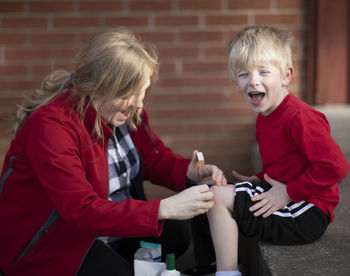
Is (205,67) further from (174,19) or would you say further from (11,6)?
(11,6)

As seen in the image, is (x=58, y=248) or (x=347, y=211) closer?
(x=58, y=248)

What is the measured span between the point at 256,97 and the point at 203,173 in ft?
1.64

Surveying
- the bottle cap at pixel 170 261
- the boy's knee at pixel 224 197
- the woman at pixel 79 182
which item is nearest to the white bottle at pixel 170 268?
the bottle cap at pixel 170 261

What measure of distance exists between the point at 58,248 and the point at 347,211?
1.47 meters

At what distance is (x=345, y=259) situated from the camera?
218cm

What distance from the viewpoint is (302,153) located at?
2.28m

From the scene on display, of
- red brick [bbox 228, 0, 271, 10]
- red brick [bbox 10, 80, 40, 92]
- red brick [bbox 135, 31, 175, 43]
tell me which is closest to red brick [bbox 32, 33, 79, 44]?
red brick [bbox 10, 80, 40, 92]

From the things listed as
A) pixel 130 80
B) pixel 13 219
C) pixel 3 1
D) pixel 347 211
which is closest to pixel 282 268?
pixel 347 211

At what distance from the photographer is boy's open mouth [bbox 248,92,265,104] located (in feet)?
7.88

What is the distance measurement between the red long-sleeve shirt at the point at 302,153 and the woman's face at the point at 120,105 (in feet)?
1.90

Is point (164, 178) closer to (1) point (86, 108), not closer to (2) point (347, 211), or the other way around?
(1) point (86, 108)

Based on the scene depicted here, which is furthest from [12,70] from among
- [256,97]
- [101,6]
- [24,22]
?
[256,97]

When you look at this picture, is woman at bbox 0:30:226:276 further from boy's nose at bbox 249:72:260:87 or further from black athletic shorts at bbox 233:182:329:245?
boy's nose at bbox 249:72:260:87

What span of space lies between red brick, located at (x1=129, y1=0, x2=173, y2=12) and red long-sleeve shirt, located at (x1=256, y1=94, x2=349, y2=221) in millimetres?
1739
